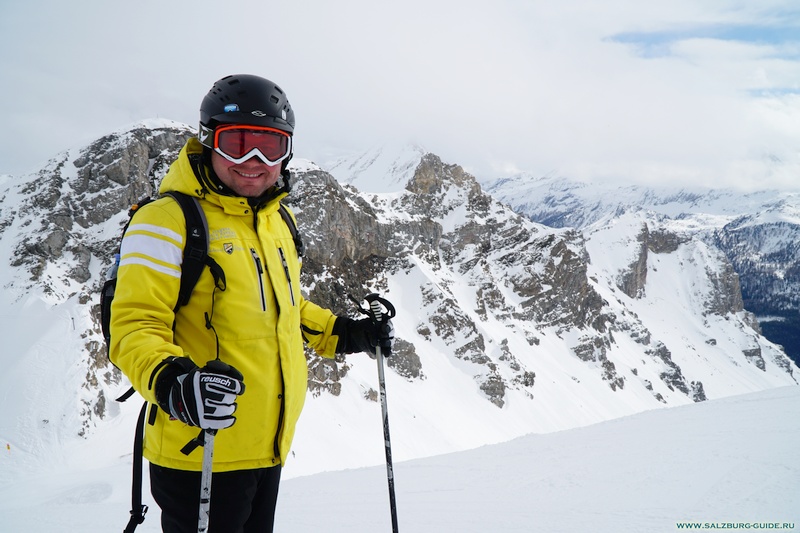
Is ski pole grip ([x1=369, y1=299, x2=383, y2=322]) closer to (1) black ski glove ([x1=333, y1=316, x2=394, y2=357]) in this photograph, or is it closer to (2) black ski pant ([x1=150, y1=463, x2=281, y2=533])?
(1) black ski glove ([x1=333, y1=316, x2=394, y2=357])

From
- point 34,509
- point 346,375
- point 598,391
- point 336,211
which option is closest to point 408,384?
point 346,375

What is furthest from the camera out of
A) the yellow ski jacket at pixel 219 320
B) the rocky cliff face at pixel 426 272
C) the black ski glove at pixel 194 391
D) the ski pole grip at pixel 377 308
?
the rocky cliff face at pixel 426 272

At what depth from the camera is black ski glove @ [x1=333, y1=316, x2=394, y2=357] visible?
4.17m

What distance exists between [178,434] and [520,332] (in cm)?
10063

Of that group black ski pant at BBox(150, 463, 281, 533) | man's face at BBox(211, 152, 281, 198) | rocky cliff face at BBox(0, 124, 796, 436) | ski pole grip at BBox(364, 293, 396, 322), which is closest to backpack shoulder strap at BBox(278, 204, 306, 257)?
man's face at BBox(211, 152, 281, 198)

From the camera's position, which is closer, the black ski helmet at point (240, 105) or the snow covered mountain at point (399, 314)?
the black ski helmet at point (240, 105)

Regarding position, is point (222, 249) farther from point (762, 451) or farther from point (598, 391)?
point (598, 391)

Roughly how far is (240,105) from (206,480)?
7.44 ft

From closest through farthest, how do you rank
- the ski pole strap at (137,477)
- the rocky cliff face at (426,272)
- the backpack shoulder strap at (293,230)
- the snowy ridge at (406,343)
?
the ski pole strap at (137,477) < the backpack shoulder strap at (293,230) < the snowy ridge at (406,343) < the rocky cliff face at (426,272)

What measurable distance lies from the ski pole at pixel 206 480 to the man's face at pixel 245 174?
1.46m

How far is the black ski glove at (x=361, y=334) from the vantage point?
417 centimetres

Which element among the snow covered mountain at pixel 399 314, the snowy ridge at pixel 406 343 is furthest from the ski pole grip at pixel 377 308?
the snow covered mountain at pixel 399 314

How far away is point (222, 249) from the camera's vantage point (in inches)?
112

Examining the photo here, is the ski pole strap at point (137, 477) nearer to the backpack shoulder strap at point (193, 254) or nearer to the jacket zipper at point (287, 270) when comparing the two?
the backpack shoulder strap at point (193, 254)
